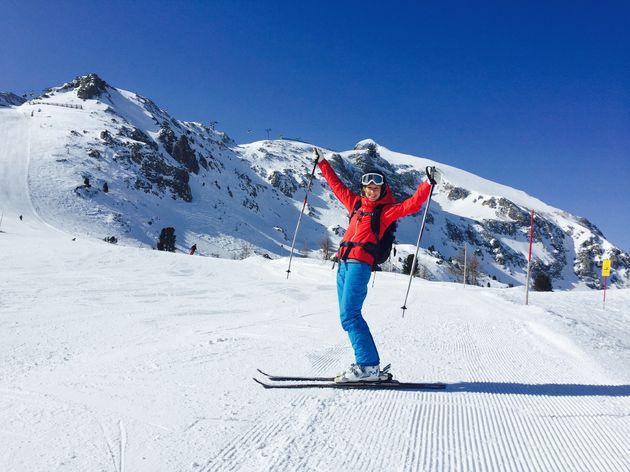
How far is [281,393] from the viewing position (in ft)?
11.3

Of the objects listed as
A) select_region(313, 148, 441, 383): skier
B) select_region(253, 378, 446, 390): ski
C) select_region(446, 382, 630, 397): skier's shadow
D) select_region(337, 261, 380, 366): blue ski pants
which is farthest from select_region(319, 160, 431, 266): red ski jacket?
select_region(446, 382, 630, 397): skier's shadow

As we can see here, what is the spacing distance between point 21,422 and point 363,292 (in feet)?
9.64

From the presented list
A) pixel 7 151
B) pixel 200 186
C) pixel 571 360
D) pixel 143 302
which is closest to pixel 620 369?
pixel 571 360

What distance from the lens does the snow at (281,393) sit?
2.43m

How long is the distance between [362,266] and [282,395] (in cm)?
147

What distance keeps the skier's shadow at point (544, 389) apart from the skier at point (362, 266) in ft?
2.88

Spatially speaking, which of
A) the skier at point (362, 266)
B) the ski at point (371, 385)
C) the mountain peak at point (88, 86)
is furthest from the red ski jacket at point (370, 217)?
the mountain peak at point (88, 86)

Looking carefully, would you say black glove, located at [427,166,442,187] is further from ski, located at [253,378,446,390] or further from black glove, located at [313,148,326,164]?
ski, located at [253,378,446,390]

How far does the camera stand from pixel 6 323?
5434 millimetres

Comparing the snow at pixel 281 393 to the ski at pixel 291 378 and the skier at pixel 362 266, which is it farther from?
the skier at pixel 362 266

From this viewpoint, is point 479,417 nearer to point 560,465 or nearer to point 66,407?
point 560,465

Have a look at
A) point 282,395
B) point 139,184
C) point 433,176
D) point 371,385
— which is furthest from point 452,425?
point 139,184

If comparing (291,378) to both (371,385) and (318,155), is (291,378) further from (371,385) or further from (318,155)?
(318,155)

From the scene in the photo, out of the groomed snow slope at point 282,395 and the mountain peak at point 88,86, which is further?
the mountain peak at point 88,86
